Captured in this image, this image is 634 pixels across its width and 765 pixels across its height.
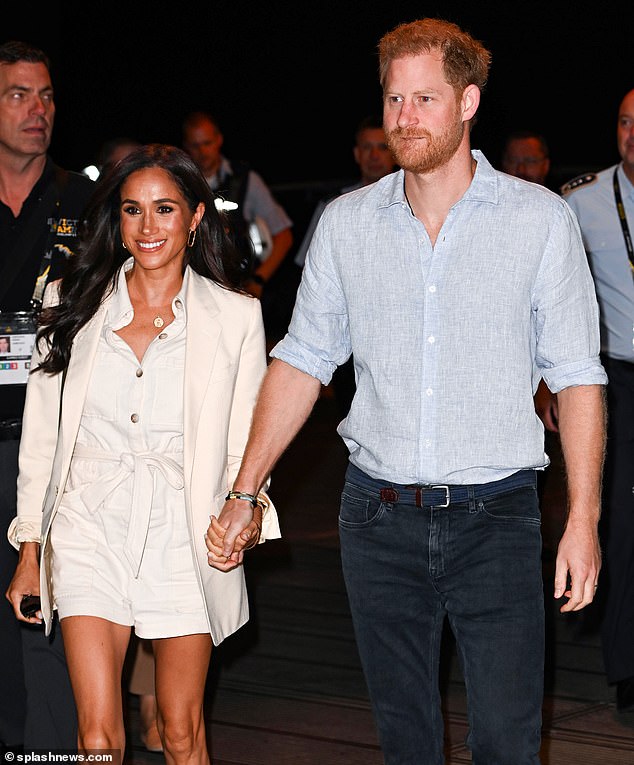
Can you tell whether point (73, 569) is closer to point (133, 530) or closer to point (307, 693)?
point (133, 530)

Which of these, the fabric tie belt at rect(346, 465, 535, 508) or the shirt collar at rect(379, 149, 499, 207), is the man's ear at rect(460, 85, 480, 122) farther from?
the fabric tie belt at rect(346, 465, 535, 508)

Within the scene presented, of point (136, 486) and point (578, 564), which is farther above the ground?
point (136, 486)

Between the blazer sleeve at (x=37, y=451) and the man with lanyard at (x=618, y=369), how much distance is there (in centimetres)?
227

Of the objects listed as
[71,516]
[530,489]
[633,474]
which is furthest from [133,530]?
[633,474]

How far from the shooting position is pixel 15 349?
4.25m

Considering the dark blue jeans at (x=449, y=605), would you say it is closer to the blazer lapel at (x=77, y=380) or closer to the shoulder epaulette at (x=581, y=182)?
the blazer lapel at (x=77, y=380)

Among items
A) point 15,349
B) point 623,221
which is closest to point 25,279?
point 15,349

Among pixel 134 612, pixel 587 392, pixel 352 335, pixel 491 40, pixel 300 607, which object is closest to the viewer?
pixel 587 392

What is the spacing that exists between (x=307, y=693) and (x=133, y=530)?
1.83 m

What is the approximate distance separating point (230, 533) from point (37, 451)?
72cm

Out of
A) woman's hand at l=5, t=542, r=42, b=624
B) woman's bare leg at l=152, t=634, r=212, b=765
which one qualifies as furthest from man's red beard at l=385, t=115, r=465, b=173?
woman's hand at l=5, t=542, r=42, b=624

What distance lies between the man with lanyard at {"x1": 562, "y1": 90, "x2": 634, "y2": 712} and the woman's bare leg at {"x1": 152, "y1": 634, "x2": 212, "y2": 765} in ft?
6.50

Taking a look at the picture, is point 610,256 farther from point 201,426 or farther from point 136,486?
point 136,486

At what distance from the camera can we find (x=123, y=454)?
11.7 ft
